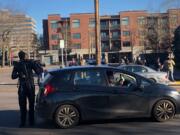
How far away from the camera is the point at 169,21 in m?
66.3

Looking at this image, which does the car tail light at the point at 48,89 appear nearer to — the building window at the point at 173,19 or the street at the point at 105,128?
the street at the point at 105,128

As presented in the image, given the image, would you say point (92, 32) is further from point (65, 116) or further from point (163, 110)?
point (65, 116)

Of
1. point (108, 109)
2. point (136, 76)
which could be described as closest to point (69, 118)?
point (108, 109)

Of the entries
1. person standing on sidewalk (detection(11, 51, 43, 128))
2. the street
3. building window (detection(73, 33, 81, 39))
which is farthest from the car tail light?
building window (detection(73, 33, 81, 39))

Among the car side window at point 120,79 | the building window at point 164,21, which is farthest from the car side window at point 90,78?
the building window at point 164,21

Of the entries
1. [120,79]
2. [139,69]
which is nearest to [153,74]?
[139,69]

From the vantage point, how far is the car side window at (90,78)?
10289mm

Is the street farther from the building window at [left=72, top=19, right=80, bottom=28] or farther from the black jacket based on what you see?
the building window at [left=72, top=19, right=80, bottom=28]

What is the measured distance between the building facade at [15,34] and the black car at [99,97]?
7275 centimetres

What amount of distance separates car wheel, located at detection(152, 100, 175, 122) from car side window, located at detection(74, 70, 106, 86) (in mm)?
1359

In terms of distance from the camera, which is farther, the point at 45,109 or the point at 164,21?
the point at 164,21

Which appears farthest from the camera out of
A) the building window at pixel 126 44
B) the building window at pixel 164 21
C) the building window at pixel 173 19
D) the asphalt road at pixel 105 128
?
the building window at pixel 126 44

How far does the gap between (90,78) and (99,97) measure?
0.51 m

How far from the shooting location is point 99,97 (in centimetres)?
A: 1018
